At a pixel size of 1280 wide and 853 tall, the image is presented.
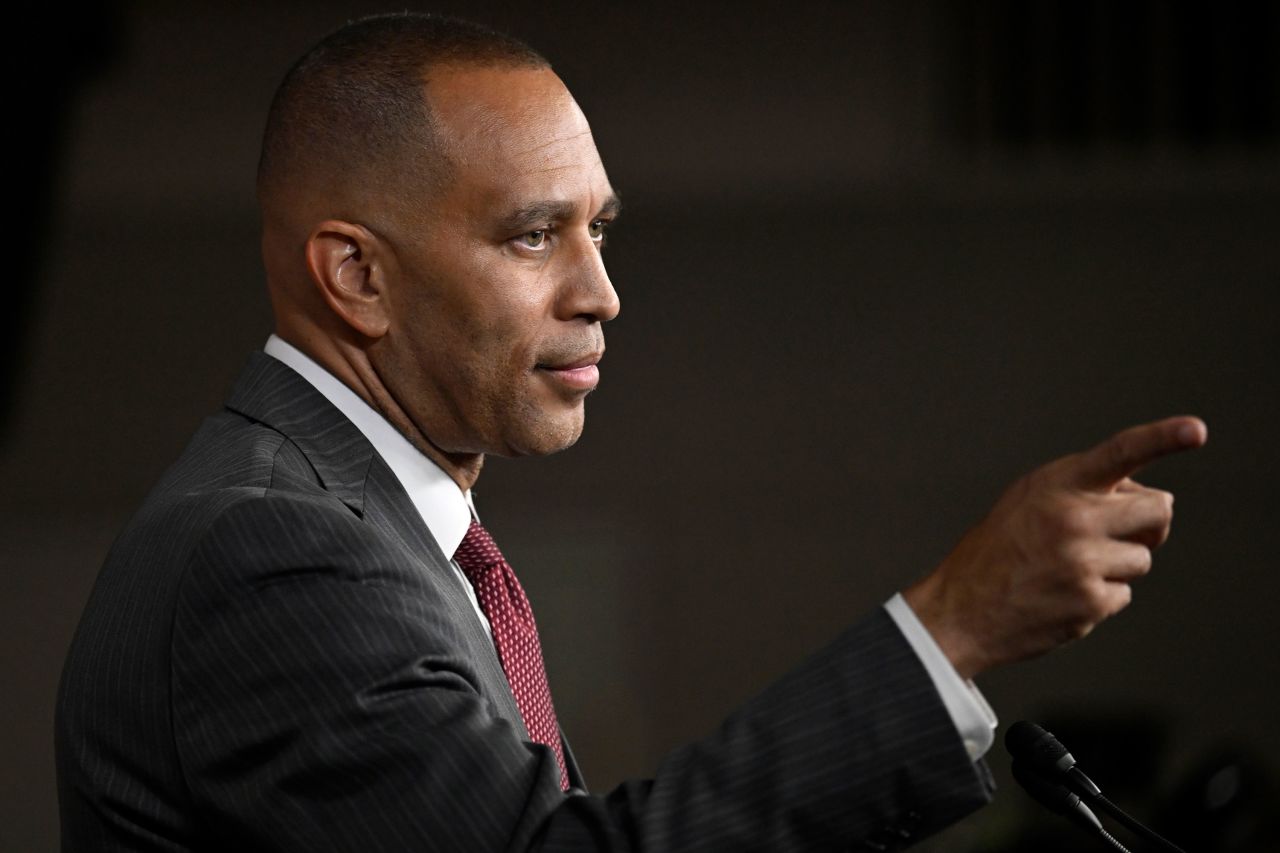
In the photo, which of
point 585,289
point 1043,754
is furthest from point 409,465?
point 1043,754

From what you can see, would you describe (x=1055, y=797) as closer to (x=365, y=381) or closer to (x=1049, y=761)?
(x=1049, y=761)

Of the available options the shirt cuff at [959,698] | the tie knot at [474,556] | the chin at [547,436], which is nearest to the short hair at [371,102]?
the chin at [547,436]

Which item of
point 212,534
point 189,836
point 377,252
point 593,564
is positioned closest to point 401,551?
point 212,534

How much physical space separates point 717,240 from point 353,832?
3.85 metres

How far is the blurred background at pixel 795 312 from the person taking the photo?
4.62m

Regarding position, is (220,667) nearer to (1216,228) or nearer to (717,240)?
(717,240)

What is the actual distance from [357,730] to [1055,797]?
564 millimetres

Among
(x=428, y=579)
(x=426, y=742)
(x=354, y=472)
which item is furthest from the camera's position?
(x=354, y=472)

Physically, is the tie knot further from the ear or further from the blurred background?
the blurred background

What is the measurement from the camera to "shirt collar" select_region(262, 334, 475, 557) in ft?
4.84

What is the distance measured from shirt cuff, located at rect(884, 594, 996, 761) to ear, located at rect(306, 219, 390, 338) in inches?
27.2

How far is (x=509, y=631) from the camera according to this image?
60.7 inches

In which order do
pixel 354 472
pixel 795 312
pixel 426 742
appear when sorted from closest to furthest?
1. pixel 426 742
2. pixel 354 472
3. pixel 795 312

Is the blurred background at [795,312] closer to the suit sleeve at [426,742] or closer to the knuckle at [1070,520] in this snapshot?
the suit sleeve at [426,742]
